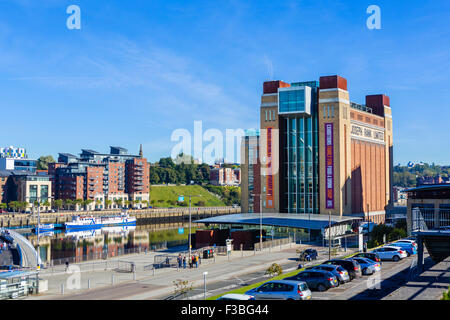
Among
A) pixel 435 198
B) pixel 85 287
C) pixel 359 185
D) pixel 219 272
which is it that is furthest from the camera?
pixel 359 185

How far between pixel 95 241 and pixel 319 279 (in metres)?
91.1

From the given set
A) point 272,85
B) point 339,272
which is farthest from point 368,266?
point 272,85

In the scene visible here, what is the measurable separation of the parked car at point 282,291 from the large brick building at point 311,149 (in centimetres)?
6605

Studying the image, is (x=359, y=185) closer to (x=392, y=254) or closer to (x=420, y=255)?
(x=392, y=254)

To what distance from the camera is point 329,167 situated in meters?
94.5

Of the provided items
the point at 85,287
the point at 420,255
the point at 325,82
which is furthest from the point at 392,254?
the point at 325,82

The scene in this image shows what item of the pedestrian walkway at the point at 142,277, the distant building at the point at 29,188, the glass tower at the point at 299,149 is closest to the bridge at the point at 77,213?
the distant building at the point at 29,188

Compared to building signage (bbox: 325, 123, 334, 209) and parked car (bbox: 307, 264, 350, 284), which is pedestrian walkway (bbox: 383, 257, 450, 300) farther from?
building signage (bbox: 325, 123, 334, 209)

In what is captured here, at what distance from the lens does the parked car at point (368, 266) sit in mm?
42000

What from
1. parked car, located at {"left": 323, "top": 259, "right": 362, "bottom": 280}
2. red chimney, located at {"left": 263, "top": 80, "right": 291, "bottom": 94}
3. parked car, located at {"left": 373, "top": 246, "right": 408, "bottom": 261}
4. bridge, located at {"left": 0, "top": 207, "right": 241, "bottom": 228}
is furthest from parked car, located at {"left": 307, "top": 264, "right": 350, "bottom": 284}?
bridge, located at {"left": 0, "top": 207, "right": 241, "bottom": 228}

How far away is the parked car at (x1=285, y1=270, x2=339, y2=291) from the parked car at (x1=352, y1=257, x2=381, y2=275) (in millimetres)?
7606

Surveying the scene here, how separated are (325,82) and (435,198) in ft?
118
